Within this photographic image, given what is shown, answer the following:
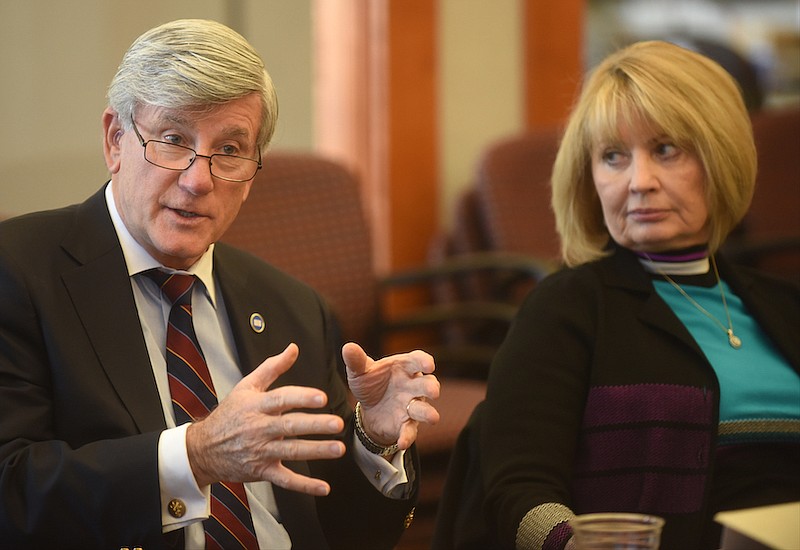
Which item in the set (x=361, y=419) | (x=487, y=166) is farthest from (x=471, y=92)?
(x=361, y=419)

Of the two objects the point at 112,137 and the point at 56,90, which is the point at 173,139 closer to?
the point at 112,137

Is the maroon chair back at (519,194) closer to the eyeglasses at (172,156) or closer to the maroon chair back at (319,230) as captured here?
the maroon chair back at (319,230)

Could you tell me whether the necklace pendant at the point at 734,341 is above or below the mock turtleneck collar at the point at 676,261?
below

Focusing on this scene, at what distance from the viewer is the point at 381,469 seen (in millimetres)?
1831

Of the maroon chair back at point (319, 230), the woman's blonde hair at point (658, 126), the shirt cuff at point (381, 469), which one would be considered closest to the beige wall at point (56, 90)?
the maroon chair back at point (319, 230)

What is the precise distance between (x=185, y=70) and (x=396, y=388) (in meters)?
0.55

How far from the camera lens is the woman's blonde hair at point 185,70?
67.2 inches

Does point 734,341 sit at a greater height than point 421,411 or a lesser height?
lesser

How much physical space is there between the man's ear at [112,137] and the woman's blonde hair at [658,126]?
0.87 meters

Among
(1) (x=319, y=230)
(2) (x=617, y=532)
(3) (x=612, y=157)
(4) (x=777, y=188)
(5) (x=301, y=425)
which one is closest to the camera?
(2) (x=617, y=532)

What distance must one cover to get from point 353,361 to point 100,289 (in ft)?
1.40

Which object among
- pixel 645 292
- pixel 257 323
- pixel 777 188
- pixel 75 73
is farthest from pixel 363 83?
pixel 257 323

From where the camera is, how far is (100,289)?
1771 millimetres

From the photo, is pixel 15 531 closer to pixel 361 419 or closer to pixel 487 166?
pixel 361 419
